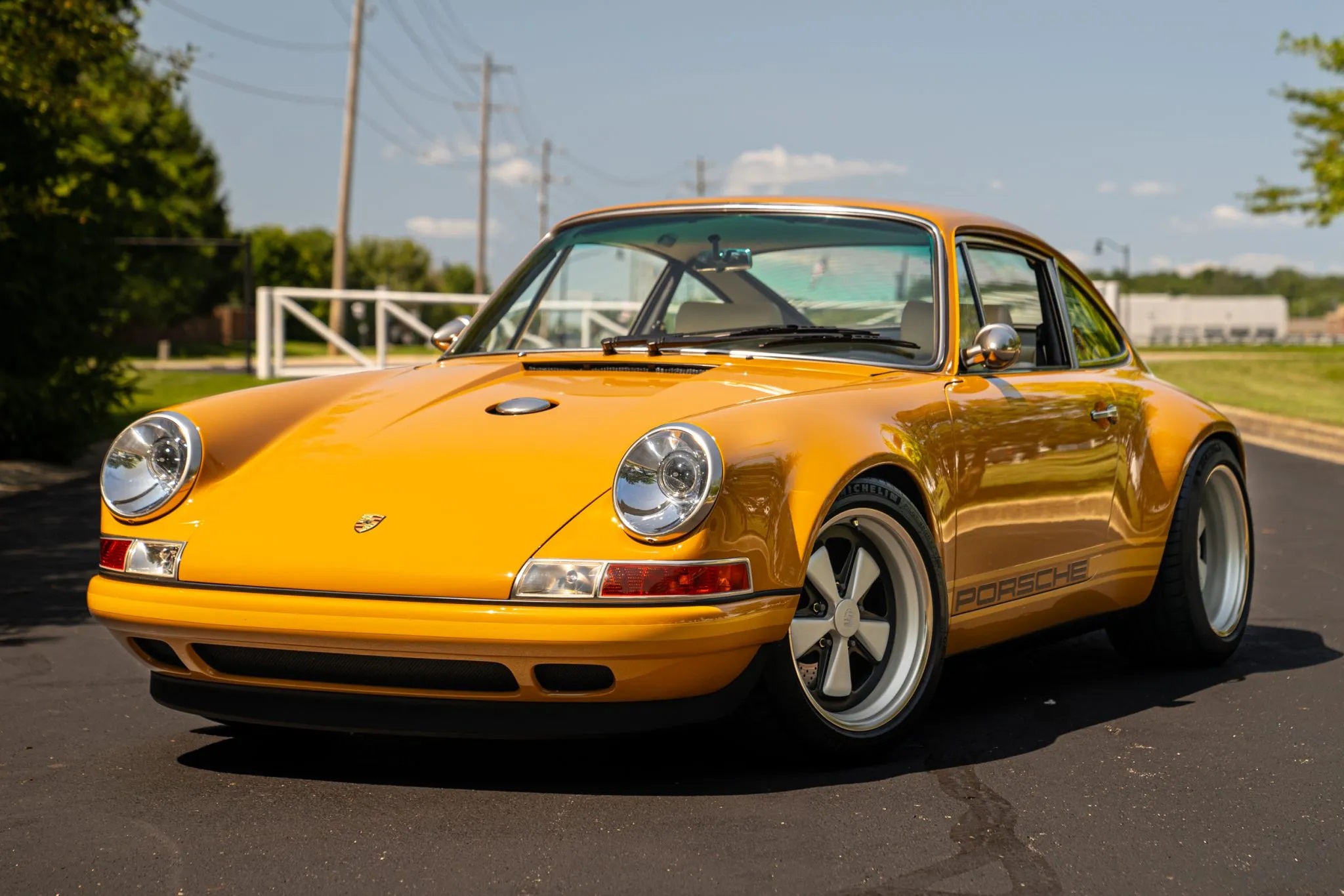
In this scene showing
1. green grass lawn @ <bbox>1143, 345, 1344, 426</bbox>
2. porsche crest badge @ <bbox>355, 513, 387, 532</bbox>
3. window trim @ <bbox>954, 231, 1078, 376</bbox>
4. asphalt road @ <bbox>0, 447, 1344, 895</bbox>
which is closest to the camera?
asphalt road @ <bbox>0, 447, 1344, 895</bbox>

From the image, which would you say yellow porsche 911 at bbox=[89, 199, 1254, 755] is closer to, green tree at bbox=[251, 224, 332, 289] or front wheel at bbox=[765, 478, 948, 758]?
front wheel at bbox=[765, 478, 948, 758]

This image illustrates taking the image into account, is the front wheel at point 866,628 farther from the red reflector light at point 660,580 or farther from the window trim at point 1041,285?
the window trim at point 1041,285

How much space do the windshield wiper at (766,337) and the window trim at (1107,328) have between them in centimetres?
103

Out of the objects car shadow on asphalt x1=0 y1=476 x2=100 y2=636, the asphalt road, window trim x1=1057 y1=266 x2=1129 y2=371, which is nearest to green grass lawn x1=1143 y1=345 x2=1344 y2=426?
car shadow on asphalt x1=0 y1=476 x2=100 y2=636

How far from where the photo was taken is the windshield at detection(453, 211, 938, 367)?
198 inches

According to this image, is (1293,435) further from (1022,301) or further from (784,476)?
(784,476)

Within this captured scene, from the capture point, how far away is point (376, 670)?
12.3 ft

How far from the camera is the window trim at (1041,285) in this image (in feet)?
17.4

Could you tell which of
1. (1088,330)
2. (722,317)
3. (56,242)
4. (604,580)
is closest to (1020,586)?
(722,317)

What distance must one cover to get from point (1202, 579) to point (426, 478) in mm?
3201

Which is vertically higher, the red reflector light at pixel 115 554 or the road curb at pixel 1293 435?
A: the red reflector light at pixel 115 554

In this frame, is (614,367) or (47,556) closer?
(614,367)

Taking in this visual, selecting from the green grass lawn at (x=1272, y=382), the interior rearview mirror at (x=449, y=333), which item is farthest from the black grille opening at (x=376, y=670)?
the green grass lawn at (x=1272, y=382)

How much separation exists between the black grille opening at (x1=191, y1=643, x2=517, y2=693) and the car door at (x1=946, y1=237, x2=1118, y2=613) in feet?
4.89
